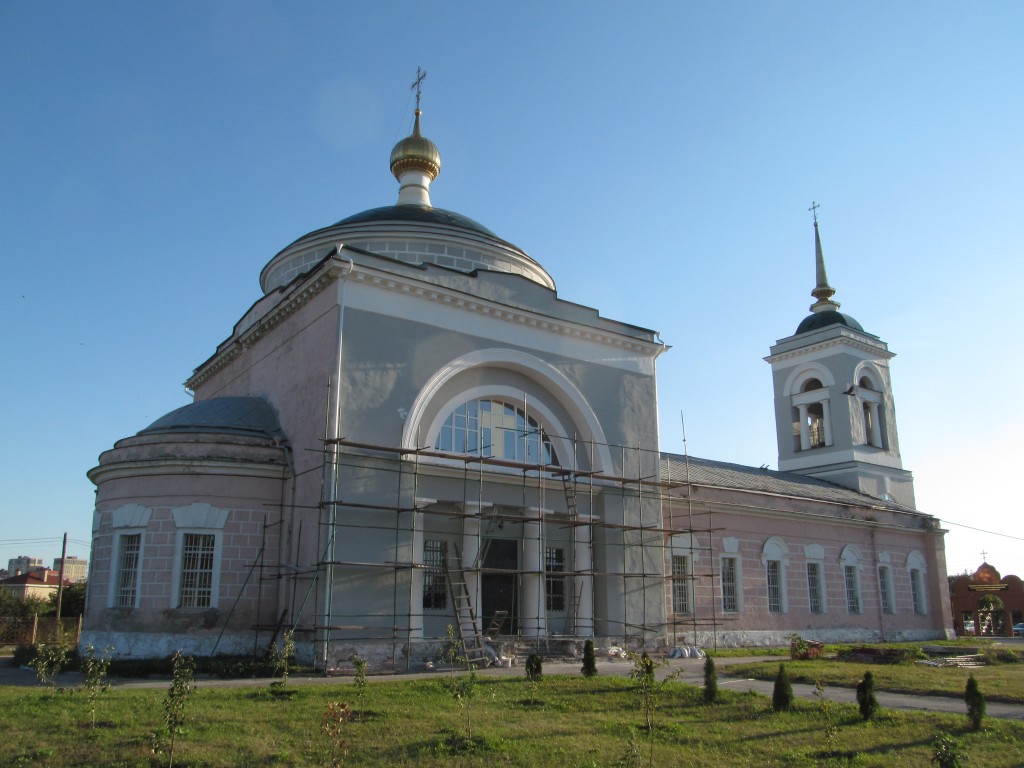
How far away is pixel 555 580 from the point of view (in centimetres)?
2170

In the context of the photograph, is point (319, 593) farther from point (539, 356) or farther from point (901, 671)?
point (901, 671)

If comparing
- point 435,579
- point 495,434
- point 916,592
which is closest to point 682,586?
point 495,434

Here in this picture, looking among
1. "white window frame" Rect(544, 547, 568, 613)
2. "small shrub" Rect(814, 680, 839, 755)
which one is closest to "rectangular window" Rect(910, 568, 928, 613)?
"white window frame" Rect(544, 547, 568, 613)

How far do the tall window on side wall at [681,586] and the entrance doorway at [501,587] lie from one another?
5.24 metres

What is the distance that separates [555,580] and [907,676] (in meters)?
8.52

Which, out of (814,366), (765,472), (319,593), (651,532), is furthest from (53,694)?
(814,366)

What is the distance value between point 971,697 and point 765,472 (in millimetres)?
23714

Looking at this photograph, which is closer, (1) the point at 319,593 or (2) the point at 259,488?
(1) the point at 319,593

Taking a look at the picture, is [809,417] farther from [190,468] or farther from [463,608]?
[190,468]

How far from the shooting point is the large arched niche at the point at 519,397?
19422 millimetres

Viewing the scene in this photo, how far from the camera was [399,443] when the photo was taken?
18422mm

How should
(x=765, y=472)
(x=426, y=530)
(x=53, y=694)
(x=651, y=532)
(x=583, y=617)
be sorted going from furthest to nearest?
(x=765, y=472) → (x=651, y=532) → (x=583, y=617) → (x=426, y=530) → (x=53, y=694)

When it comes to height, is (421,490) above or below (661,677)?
above

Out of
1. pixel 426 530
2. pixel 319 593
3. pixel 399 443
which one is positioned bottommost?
pixel 319 593
